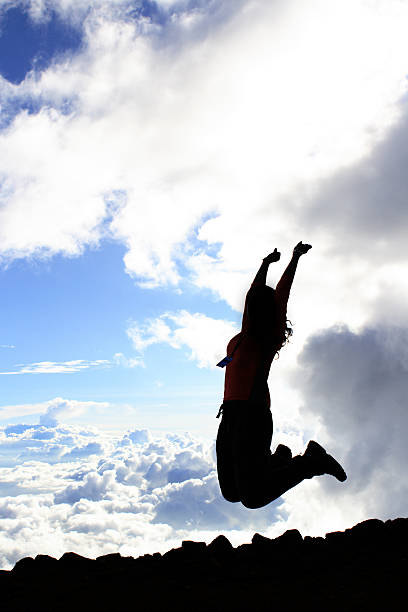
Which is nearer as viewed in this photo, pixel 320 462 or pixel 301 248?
pixel 320 462

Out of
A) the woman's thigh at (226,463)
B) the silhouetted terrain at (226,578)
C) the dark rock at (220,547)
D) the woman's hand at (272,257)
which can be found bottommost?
the silhouetted terrain at (226,578)

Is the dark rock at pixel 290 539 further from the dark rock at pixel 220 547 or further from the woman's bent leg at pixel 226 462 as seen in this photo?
the woman's bent leg at pixel 226 462

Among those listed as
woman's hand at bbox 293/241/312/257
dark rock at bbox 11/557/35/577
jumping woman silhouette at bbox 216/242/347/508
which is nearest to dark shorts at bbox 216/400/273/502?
jumping woman silhouette at bbox 216/242/347/508

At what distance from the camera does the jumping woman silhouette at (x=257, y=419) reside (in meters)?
5.18

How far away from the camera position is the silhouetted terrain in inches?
170

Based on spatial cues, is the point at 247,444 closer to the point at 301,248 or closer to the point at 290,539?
the point at 290,539

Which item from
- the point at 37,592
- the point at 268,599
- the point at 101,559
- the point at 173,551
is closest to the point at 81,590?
the point at 37,592

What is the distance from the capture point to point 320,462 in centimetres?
566

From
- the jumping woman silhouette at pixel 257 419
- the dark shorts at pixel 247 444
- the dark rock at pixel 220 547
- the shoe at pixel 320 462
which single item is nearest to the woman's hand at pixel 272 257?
the jumping woman silhouette at pixel 257 419

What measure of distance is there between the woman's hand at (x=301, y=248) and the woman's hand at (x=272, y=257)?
0.69ft

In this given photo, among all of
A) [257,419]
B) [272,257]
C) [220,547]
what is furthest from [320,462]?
[272,257]

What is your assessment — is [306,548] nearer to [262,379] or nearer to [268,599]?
[268,599]

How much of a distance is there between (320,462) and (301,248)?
260 cm

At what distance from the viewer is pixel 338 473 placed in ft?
18.9
